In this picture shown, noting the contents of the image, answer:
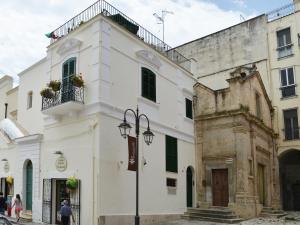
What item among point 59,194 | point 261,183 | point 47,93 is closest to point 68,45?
point 47,93

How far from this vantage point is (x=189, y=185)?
22031 millimetres

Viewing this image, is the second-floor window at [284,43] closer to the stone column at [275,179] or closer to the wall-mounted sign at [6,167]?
the stone column at [275,179]

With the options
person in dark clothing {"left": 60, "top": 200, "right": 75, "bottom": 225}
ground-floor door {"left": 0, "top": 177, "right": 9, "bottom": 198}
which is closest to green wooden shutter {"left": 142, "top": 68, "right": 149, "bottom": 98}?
person in dark clothing {"left": 60, "top": 200, "right": 75, "bottom": 225}

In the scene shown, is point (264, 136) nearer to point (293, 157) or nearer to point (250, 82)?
point (250, 82)

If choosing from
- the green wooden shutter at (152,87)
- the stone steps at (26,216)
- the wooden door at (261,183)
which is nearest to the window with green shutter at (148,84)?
the green wooden shutter at (152,87)

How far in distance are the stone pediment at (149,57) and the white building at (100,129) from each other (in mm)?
49

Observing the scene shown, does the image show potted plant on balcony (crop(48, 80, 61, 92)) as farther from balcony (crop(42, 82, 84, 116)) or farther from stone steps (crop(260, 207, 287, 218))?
stone steps (crop(260, 207, 287, 218))

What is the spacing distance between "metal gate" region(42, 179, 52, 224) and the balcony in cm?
313

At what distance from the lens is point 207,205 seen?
Answer: 2155 cm

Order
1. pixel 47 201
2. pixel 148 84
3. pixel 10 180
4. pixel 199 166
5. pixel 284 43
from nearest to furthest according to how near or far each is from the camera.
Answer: pixel 47 201
pixel 148 84
pixel 10 180
pixel 199 166
pixel 284 43

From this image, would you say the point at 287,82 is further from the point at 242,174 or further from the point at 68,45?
the point at 68,45

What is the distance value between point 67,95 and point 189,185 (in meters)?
9.08

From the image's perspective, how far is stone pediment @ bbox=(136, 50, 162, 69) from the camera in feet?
62.2

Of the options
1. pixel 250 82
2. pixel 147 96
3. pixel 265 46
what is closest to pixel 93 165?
pixel 147 96
